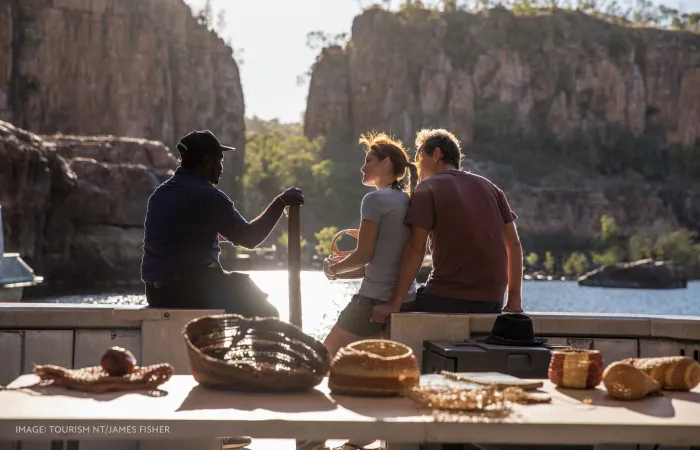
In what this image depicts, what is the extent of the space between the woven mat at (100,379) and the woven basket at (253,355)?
11 centimetres

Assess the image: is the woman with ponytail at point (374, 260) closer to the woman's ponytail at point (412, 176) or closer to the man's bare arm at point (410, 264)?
the man's bare arm at point (410, 264)

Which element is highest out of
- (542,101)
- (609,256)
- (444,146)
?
(542,101)

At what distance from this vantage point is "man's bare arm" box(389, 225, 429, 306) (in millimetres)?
4605

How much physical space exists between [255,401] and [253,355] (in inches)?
13.3

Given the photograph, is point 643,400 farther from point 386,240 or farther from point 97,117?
point 97,117

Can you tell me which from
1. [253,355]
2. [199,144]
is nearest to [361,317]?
[199,144]

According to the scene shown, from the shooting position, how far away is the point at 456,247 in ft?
15.4

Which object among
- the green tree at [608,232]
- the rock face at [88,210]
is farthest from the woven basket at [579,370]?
the green tree at [608,232]

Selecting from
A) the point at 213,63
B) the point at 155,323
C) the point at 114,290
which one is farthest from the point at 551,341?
the point at 213,63

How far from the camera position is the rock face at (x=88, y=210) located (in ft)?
140

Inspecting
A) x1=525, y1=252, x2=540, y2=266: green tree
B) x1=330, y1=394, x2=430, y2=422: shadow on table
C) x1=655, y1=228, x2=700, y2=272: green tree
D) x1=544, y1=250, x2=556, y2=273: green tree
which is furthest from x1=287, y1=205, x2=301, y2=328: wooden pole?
x1=655, y1=228, x2=700, y2=272: green tree

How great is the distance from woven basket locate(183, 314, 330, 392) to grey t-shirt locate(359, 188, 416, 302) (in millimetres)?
1818

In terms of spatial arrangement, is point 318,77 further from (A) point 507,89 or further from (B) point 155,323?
(B) point 155,323

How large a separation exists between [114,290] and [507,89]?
83.1 m
